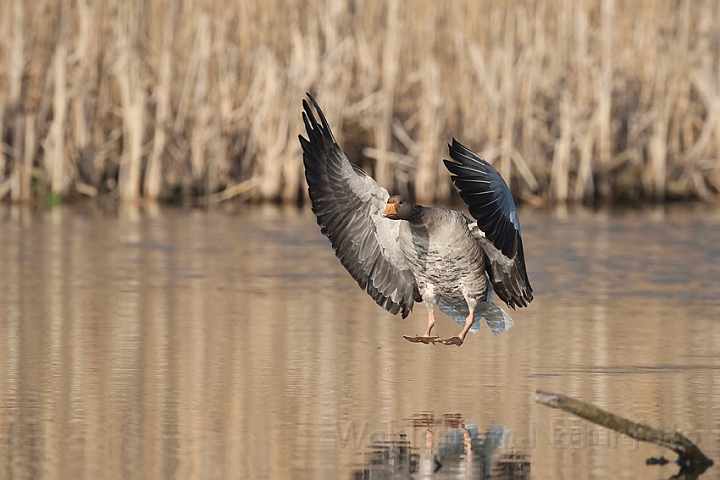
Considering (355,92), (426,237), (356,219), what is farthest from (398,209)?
(355,92)

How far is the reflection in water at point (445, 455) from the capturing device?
4727 mm

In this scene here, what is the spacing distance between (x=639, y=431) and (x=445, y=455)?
724 millimetres

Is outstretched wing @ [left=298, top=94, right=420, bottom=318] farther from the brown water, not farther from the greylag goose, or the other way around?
the brown water

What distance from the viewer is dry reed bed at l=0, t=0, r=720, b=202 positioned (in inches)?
642

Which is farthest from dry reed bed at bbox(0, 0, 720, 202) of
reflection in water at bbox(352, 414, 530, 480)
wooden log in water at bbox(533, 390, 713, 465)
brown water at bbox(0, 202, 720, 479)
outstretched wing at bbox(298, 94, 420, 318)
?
wooden log in water at bbox(533, 390, 713, 465)

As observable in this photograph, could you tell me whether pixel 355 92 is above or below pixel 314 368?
above

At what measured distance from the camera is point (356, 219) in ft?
23.4

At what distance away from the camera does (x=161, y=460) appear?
190 inches

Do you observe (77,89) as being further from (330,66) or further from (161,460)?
(161,460)

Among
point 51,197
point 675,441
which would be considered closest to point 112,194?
point 51,197

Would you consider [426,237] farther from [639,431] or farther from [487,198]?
[639,431]

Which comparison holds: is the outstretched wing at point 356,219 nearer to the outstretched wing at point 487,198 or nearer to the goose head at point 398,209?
the goose head at point 398,209

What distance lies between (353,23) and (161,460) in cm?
1253

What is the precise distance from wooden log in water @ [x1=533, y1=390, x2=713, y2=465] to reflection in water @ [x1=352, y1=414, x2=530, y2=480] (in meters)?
0.29
